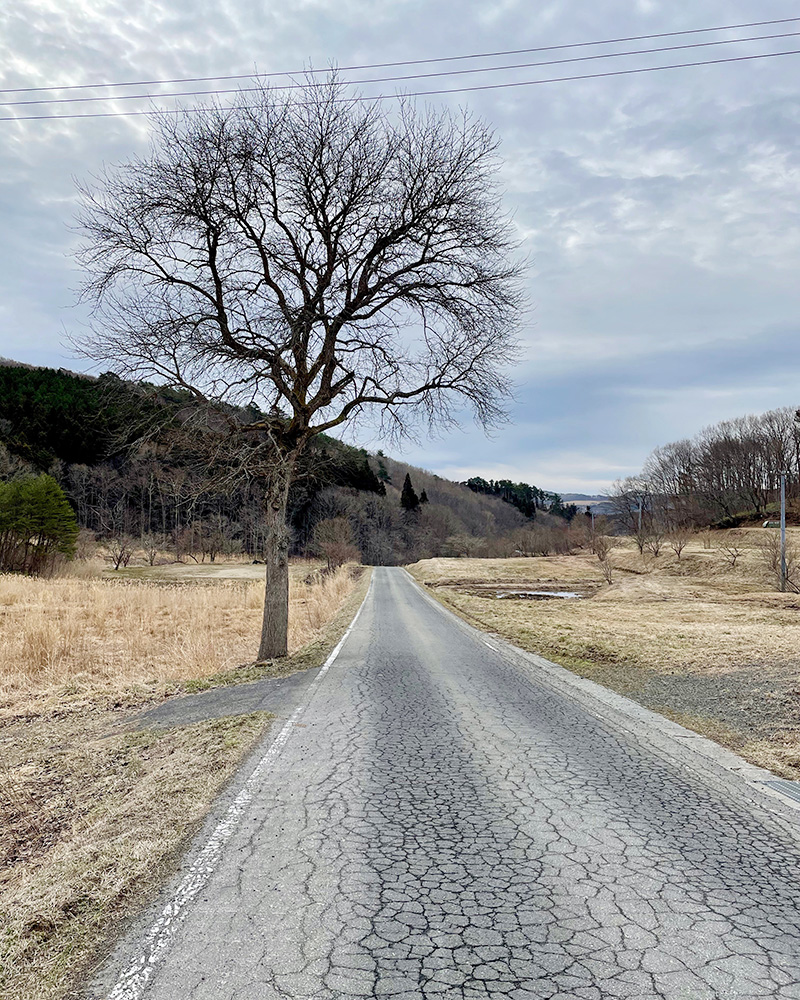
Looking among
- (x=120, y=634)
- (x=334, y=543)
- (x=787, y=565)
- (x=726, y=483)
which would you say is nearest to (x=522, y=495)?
(x=726, y=483)

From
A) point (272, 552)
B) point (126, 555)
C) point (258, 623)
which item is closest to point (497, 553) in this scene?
point (126, 555)

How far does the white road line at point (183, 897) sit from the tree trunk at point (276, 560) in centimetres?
561

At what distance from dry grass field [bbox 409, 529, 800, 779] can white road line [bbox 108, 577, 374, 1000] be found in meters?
4.38

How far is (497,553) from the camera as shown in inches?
3393

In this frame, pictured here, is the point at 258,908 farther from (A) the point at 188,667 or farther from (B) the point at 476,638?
(B) the point at 476,638

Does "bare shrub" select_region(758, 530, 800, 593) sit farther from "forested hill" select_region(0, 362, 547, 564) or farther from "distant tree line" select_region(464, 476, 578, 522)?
"distant tree line" select_region(464, 476, 578, 522)

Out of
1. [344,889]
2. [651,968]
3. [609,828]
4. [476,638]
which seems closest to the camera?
[651,968]

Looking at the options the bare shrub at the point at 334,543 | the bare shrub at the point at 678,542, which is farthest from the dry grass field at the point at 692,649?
the bare shrub at the point at 334,543

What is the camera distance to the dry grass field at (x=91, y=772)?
2798 millimetres

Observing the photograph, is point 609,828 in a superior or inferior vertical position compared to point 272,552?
inferior

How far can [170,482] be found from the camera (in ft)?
32.3

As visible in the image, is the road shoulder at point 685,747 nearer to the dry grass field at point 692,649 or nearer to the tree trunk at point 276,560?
the dry grass field at point 692,649

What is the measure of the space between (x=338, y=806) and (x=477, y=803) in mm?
989

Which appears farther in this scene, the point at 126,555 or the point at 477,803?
the point at 126,555
